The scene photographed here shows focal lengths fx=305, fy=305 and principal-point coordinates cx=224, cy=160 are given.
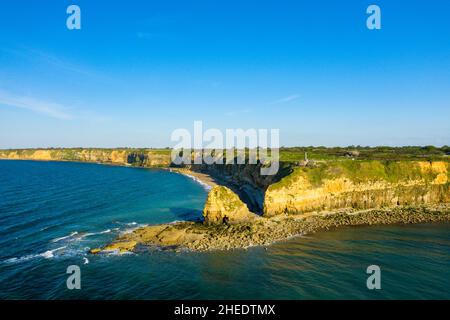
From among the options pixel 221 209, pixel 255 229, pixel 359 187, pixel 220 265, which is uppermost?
pixel 359 187

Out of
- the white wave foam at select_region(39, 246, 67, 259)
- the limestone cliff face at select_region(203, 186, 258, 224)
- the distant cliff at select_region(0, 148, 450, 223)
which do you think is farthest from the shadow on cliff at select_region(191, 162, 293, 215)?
the white wave foam at select_region(39, 246, 67, 259)

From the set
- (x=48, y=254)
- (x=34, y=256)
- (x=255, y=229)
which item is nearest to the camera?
(x=34, y=256)

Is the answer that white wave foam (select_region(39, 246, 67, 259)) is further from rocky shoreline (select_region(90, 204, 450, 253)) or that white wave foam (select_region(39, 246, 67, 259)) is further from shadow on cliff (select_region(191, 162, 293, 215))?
shadow on cliff (select_region(191, 162, 293, 215))

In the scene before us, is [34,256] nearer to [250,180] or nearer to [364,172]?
[250,180]

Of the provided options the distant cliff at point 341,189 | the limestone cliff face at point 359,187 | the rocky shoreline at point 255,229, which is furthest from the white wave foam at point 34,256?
the limestone cliff face at point 359,187

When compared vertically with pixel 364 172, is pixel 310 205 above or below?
A: below

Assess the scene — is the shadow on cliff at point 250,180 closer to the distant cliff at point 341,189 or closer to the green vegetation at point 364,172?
the distant cliff at point 341,189

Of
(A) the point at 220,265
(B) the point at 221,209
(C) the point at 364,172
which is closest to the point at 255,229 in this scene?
(B) the point at 221,209

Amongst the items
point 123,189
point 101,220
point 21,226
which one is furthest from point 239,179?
point 21,226
